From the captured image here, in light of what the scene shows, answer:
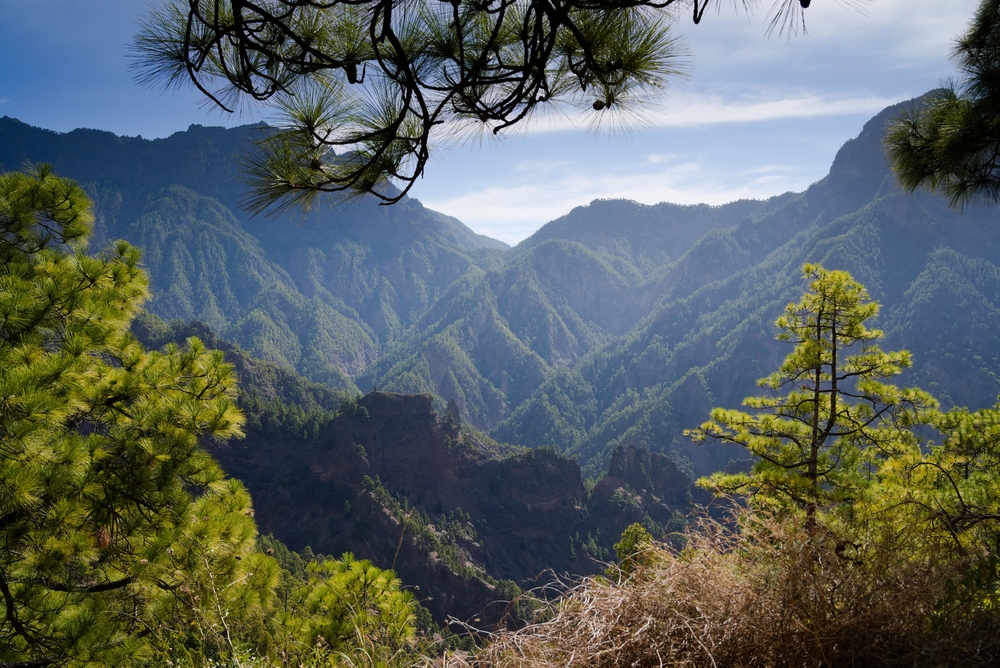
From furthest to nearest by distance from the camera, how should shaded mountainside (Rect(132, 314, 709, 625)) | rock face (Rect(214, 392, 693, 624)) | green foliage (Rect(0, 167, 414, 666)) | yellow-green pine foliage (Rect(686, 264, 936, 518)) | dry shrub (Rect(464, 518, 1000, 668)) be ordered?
shaded mountainside (Rect(132, 314, 709, 625)) < rock face (Rect(214, 392, 693, 624)) < yellow-green pine foliage (Rect(686, 264, 936, 518)) < green foliage (Rect(0, 167, 414, 666)) < dry shrub (Rect(464, 518, 1000, 668))

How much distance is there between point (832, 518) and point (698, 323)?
19040 cm

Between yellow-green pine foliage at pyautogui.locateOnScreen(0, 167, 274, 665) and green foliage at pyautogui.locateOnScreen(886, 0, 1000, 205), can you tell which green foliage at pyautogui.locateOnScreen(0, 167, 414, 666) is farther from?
green foliage at pyautogui.locateOnScreen(886, 0, 1000, 205)

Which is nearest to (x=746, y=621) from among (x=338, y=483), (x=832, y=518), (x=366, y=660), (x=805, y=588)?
(x=805, y=588)

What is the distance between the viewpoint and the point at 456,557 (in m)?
64.3

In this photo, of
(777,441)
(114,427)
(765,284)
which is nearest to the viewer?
(114,427)

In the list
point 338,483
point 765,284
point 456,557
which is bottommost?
point 456,557

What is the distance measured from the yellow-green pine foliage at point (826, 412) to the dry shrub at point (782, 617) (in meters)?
5.31

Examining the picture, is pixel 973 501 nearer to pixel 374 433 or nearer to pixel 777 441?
pixel 777 441

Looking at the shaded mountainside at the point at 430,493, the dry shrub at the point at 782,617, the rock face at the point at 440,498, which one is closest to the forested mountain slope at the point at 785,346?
the rock face at the point at 440,498

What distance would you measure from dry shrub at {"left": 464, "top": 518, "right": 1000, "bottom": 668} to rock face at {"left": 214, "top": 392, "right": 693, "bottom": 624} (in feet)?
196

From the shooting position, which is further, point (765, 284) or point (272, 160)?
point (765, 284)

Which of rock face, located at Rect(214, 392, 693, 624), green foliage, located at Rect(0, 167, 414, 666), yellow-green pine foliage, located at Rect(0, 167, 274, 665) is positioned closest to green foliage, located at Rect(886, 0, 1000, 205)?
green foliage, located at Rect(0, 167, 414, 666)

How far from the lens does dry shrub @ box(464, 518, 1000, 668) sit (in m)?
1.93

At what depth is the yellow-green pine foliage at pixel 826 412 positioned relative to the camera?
7.31 meters
